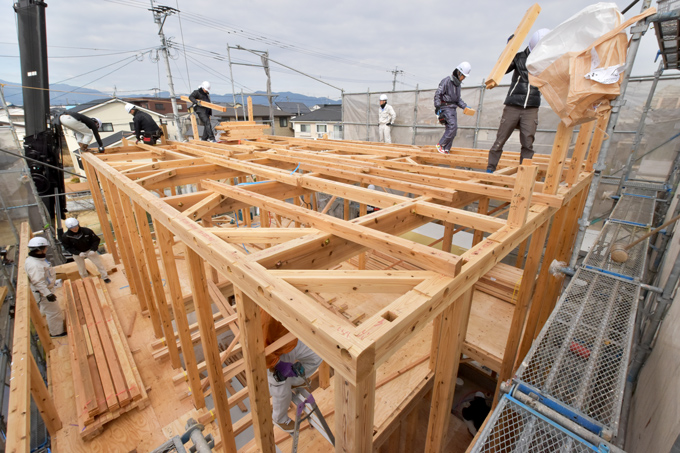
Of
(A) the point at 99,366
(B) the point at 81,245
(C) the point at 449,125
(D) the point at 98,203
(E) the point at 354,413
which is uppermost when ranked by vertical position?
(C) the point at 449,125

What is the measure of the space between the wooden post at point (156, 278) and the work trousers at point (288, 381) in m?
2.23

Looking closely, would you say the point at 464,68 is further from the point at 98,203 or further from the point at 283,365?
the point at 98,203

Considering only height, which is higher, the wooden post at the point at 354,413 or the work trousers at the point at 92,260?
the wooden post at the point at 354,413

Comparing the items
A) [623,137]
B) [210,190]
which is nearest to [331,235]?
[210,190]

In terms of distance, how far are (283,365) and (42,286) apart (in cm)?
571

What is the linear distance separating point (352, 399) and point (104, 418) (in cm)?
430

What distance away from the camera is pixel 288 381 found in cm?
289

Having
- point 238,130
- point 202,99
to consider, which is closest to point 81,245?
point 238,130

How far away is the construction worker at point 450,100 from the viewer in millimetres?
5574

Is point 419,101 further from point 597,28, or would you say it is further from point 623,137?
point 597,28

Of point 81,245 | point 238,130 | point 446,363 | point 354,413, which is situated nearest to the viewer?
point 354,413

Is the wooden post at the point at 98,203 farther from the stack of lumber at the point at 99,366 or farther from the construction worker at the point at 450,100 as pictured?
the construction worker at the point at 450,100

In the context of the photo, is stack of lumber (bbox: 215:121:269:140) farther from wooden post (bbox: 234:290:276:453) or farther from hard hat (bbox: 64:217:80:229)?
wooden post (bbox: 234:290:276:453)

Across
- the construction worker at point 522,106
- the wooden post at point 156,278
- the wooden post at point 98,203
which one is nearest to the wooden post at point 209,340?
the wooden post at point 156,278
